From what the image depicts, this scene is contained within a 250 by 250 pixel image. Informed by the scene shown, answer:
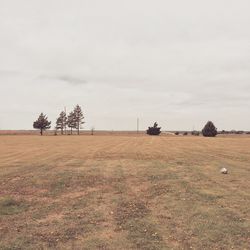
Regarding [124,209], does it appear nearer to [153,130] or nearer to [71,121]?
[153,130]

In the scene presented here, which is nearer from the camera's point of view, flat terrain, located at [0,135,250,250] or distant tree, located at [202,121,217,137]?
flat terrain, located at [0,135,250,250]

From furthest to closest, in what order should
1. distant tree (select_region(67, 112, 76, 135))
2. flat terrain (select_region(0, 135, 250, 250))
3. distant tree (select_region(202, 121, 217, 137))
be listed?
distant tree (select_region(67, 112, 76, 135))
distant tree (select_region(202, 121, 217, 137))
flat terrain (select_region(0, 135, 250, 250))

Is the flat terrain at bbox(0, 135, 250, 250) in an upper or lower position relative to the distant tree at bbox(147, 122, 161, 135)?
lower

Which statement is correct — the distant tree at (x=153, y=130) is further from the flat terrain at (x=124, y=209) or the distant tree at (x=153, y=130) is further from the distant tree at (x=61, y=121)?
the flat terrain at (x=124, y=209)

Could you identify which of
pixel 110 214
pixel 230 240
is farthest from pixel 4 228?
pixel 230 240

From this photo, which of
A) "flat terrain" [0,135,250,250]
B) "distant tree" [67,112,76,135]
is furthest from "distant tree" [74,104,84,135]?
"flat terrain" [0,135,250,250]

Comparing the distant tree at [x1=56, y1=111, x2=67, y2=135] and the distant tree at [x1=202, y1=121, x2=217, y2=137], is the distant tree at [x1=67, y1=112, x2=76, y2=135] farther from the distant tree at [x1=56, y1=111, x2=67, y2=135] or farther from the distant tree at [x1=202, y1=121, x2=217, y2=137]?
the distant tree at [x1=202, y1=121, x2=217, y2=137]

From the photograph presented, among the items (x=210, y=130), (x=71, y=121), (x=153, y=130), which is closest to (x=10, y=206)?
(x=210, y=130)

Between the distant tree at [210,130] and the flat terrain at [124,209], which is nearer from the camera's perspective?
the flat terrain at [124,209]

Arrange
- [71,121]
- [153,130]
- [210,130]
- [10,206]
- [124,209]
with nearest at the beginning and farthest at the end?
[124,209] < [10,206] < [210,130] < [153,130] < [71,121]

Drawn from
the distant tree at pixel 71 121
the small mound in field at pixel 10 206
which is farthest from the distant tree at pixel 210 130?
the small mound in field at pixel 10 206

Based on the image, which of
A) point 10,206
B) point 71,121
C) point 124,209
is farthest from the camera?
point 71,121

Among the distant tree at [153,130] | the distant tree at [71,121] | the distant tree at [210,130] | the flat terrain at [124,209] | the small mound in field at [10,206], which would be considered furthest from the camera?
the distant tree at [71,121]

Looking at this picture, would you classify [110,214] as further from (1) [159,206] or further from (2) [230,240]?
(2) [230,240]
